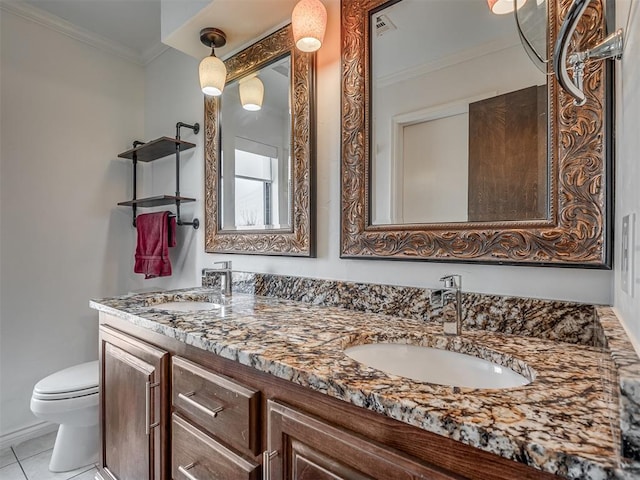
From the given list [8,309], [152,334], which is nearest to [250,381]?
[152,334]

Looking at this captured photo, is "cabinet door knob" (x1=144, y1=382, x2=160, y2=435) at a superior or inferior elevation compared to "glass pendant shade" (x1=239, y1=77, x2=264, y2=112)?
inferior

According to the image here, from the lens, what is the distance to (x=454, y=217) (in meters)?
1.03

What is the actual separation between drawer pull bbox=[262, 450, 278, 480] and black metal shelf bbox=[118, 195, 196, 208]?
4.89 ft

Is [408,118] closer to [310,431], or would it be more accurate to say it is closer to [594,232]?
[594,232]

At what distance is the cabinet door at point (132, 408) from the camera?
3.43 feet

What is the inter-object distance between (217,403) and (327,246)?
2.30ft

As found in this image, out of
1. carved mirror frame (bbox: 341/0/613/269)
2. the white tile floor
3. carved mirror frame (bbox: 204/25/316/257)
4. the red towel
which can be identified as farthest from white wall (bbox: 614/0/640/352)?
the white tile floor

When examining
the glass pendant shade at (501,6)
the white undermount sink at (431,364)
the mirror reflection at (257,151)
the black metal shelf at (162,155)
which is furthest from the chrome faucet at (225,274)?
the glass pendant shade at (501,6)

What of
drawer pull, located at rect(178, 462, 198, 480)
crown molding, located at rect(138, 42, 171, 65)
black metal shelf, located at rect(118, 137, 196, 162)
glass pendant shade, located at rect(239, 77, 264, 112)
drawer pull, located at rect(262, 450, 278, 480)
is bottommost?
drawer pull, located at rect(178, 462, 198, 480)

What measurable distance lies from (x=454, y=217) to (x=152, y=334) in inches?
40.4

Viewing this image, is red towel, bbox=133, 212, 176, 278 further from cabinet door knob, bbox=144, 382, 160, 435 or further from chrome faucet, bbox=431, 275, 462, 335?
chrome faucet, bbox=431, 275, 462, 335

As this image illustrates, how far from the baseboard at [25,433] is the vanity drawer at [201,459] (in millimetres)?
1546

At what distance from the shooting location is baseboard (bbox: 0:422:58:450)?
1837 millimetres

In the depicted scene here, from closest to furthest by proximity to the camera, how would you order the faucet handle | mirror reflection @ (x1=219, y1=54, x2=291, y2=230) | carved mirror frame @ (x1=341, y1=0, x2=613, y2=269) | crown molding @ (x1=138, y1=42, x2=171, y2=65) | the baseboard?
carved mirror frame @ (x1=341, y1=0, x2=613, y2=269) → the faucet handle → mirror reflection @ (x1=219, y1=54, x2=291, y2=230) → the baseboard → crown molding @ (x1=138, y1=42, x2=171, y2=65)
